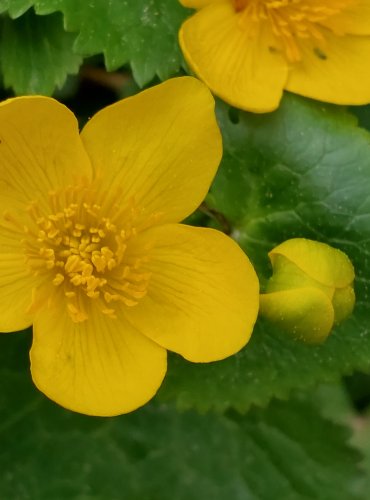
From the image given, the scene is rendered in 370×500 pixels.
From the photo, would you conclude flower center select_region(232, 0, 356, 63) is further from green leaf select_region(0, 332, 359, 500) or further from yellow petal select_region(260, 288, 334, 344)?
green leaf select_region(0, 332, 359, 500)

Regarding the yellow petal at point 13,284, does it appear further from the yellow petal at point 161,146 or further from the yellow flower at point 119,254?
the yellow petal at point 161,146

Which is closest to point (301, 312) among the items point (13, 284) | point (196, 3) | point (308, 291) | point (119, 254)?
point (308, 291)

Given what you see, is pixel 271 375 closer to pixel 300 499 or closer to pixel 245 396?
pixel 245 396

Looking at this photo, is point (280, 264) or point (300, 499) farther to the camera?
point (300, 499)

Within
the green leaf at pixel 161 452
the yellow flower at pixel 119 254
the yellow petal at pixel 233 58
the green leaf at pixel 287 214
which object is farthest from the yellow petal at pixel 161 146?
the green leaf at pixel 161 452

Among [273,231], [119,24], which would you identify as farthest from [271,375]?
[119,24]

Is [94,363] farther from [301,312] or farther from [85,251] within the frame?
[301,312]
